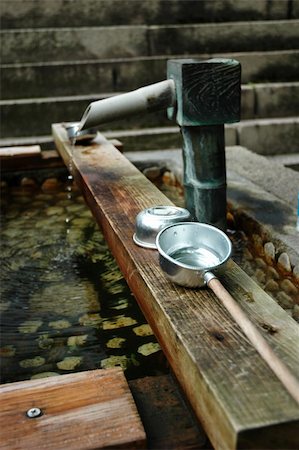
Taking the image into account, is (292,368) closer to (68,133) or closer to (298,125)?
(68,133)

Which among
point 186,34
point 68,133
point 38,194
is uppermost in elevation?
point 186,34

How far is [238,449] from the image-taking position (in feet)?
3.34

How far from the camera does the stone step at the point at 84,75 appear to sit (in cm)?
531

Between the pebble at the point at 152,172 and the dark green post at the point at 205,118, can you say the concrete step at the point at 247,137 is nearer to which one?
the pebble at the point at 152,172

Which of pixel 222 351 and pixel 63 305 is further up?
pixel 222 351

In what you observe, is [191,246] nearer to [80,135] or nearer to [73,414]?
[73,414]

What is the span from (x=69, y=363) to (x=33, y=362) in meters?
0.15

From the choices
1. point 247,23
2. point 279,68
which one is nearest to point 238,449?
point 279,68

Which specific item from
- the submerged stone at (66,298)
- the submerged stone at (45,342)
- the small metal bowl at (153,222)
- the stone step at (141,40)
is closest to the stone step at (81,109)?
the stone step at (141,40)

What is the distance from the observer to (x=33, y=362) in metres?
2.22

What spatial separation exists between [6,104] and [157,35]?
6.41ft

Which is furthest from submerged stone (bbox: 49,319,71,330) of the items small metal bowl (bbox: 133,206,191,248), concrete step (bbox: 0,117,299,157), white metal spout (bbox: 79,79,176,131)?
concrete step (bbox: 0,117,299,157)

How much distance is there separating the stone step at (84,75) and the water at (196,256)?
13.5ft

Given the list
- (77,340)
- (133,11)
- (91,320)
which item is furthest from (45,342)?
(133,11)
